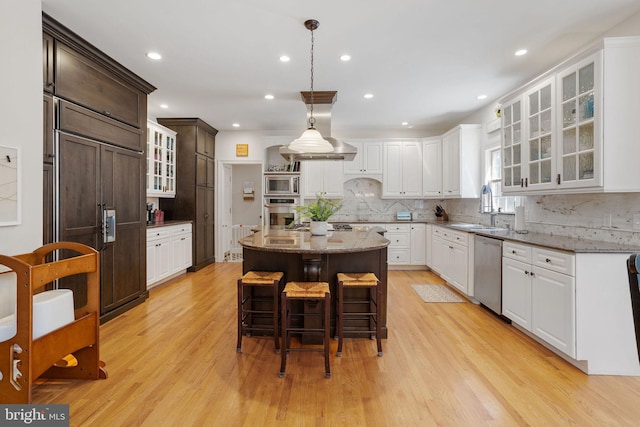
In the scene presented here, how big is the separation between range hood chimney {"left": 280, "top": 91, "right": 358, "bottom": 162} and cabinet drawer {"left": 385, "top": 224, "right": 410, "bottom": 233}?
5.80ft

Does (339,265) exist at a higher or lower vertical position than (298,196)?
lower

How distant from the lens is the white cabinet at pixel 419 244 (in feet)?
19.3

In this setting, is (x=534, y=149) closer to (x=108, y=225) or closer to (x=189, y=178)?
(x=108, y=225)

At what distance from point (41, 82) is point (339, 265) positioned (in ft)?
8.97

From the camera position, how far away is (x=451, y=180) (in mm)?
5492

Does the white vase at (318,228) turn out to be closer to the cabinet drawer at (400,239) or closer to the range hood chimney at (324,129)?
the range hood chimney at (324,129)

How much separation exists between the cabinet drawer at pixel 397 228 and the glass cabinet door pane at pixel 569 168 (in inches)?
124

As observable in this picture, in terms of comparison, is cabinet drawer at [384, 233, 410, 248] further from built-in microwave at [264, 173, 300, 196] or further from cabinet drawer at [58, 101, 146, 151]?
cabinet drawer at [58, 101, 146, 151]

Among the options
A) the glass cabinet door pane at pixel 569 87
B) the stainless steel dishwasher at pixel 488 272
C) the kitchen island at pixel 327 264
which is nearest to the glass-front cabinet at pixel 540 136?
the glass cabinet door pane at pixel 569 87

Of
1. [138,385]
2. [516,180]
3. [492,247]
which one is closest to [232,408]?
[138,385]

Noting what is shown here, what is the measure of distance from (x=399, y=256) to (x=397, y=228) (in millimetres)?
504

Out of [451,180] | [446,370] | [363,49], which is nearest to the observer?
[446,370]

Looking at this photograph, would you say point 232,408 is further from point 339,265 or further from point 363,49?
point 363,49

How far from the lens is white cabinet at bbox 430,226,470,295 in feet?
13.9
